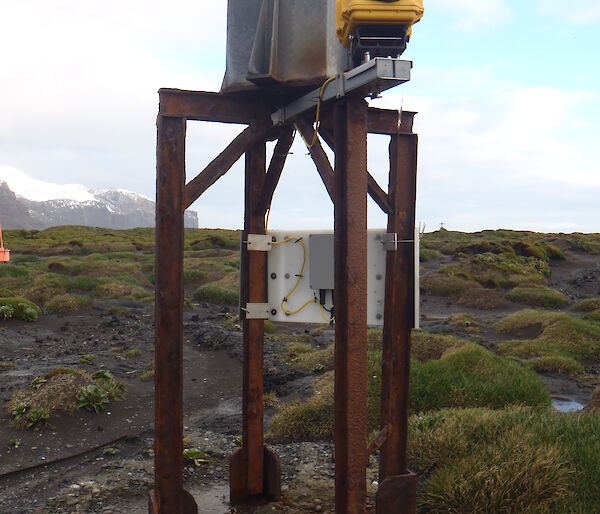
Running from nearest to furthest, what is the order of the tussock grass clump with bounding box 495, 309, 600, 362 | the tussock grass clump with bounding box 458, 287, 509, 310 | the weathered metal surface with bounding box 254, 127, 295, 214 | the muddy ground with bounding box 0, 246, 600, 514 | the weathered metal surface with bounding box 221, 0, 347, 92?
the weathered metal surface with bounding box 221, 0, 347, 92 → the weathered metal surface with bounding box 254, 127, 295, 214 → the muddy ground with bounding box 0, 246, 600, 514 → the tussock grass clump with bounding box 495, 309, 600, 362 → the tussock grass clump with bounding box 458, 287, 509, 310

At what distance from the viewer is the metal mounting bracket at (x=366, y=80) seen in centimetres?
397

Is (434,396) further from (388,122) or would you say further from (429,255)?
(429,255)

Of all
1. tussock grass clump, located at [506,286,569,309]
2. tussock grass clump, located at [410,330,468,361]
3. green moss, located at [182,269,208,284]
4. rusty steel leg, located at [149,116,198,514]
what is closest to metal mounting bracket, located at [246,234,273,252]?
rusty steel leg, located at [149,116,198,514]

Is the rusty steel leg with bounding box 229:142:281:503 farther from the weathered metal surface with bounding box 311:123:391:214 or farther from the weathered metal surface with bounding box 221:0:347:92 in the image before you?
the weathered metal surface with bounding box 221:0:347:92

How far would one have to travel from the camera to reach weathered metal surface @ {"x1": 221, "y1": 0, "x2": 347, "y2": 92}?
188 inches

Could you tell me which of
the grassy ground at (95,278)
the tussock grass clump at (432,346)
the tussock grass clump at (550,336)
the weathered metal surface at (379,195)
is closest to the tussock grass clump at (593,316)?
the tussock grass clump at (550,336)

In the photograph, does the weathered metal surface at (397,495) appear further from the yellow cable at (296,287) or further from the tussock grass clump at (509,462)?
the yellow cable at (296,287)

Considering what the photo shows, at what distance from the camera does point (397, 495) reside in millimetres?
5398

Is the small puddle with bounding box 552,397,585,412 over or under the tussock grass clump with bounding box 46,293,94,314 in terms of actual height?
under

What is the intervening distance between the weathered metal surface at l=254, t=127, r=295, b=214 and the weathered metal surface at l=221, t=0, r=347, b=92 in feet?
2.76

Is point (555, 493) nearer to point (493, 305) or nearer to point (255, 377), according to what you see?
point (255, 377)

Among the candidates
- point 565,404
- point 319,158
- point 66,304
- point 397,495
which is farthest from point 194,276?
point 319,158

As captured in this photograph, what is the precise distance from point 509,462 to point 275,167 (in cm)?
323

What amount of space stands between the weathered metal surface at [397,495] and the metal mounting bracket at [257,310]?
183 cm
